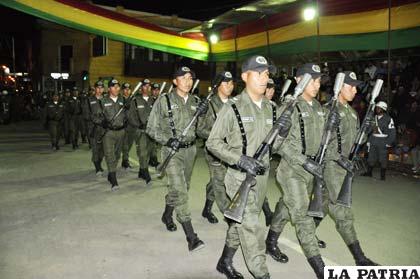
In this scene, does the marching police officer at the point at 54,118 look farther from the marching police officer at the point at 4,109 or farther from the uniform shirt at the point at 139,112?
the marching police officer at the point at 4,109

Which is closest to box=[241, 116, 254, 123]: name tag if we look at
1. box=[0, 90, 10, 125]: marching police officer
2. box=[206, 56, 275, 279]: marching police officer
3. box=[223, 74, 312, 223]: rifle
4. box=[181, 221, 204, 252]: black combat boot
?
box=[206, 56, 275, 279]: marching police officer

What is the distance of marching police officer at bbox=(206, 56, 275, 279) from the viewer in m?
3.88

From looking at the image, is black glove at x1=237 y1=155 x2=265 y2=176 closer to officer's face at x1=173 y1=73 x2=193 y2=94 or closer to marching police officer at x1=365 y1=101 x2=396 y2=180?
officer's face at x1=173 y1=73 x2=193 y2=94

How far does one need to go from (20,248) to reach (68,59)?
Answer: 34.6 m

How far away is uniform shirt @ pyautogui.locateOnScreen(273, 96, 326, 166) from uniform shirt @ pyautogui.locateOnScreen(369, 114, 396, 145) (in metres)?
6.18

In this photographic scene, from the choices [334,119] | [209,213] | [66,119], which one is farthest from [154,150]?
[334,119]

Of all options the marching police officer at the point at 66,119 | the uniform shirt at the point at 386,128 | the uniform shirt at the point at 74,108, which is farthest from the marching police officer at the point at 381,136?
the marching police officer at the point at 66,119

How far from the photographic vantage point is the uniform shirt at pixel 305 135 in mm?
4477

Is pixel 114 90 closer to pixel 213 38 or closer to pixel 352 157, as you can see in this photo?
pixel 352 157

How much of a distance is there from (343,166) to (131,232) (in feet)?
10.1

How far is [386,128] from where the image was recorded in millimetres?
10164

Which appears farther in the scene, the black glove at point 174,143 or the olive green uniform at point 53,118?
the olive green uniform at point 53,118

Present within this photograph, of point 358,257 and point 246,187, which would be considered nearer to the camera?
point 246,187

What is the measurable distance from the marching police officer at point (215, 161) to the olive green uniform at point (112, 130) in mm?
2634
